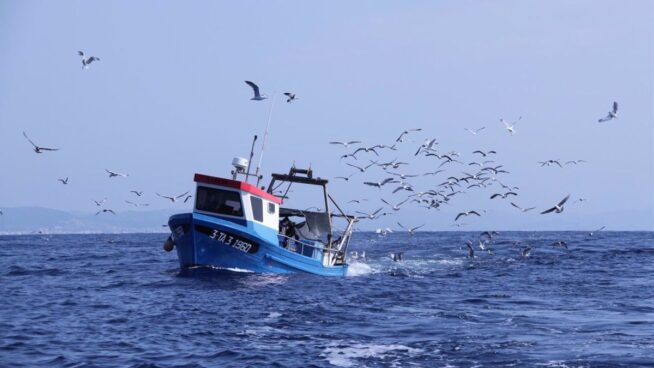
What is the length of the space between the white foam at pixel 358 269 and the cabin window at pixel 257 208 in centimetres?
631

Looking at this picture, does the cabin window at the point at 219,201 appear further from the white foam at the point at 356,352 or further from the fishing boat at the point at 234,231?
the white foam at the point at 356,352

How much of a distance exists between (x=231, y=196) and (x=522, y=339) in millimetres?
13357

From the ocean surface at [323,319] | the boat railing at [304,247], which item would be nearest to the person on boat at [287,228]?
the boat railing at [304,247]

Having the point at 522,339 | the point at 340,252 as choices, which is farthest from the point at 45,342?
the point at 340,252

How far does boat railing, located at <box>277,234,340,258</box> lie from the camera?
30191 mm

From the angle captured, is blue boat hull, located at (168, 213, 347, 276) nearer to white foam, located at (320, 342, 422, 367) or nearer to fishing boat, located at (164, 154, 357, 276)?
fishing boat, located at (164, 154, 357, 276)

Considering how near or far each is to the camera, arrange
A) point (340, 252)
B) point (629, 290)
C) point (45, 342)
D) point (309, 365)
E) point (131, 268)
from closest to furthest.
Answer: point (309, 365) → point (45, 342) → point (629, 290) → point (340, 252) → point (131, 268)

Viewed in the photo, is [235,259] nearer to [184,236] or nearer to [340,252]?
[184,236]

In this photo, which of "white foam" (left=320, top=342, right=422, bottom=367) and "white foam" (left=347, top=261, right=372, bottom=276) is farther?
"white foam" (left=347, top=261, right=372, bottom=276)

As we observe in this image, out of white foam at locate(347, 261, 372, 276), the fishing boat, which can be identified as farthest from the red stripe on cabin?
white foam at locate(347, 261, 372, 276)

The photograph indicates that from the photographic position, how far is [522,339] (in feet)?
55.5

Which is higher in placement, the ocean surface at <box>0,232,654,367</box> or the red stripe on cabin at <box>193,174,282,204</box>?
the red stripe on cabin at <box>193,174,282,204</box>

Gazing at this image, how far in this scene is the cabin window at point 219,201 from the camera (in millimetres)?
28219

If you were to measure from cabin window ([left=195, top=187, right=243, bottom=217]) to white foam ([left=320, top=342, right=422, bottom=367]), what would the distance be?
12.4m
